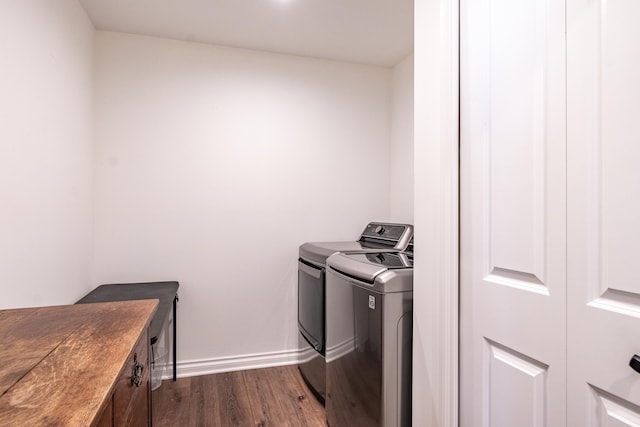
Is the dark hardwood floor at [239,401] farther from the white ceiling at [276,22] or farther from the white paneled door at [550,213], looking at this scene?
the white ceiling at [276,22]

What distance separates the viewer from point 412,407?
1.43 meters

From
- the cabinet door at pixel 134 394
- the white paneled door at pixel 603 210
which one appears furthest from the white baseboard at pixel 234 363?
the white paneled door at pixel 603 210

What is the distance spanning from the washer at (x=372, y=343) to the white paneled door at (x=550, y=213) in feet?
0.91

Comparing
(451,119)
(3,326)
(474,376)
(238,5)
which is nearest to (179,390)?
(3,326)

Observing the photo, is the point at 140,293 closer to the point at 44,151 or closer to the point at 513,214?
the point at 44,151

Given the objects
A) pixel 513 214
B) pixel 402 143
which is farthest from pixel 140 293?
pixel 402 143

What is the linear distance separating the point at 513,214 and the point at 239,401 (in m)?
2.00

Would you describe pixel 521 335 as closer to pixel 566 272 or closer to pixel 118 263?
pixel 566 272

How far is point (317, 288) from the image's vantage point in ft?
7.27

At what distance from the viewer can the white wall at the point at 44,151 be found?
1.33 meters

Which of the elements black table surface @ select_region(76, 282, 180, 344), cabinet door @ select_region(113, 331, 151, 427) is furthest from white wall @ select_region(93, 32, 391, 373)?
cabinet door @ select_region(113, 331, 151, 427)

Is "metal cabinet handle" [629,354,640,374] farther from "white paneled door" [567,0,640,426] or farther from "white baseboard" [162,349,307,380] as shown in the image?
"white baseboard" [162,349,307,380]

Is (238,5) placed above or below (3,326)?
above

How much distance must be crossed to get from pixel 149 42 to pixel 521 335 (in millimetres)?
2846
